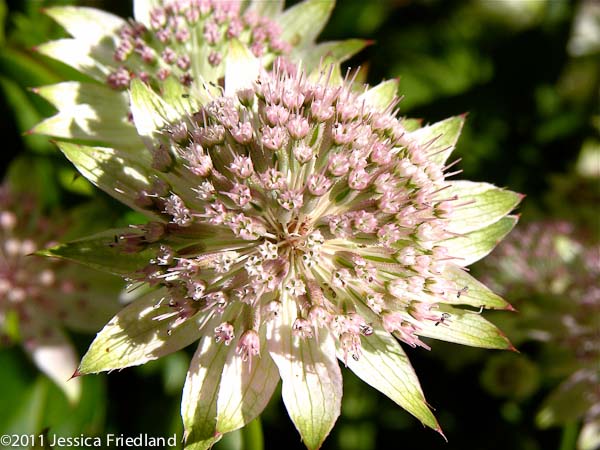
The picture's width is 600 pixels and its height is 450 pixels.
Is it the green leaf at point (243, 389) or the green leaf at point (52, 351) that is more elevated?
the green leaf at point (52, 351)

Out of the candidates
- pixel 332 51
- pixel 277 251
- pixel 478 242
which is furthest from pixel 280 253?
pixel 332 51

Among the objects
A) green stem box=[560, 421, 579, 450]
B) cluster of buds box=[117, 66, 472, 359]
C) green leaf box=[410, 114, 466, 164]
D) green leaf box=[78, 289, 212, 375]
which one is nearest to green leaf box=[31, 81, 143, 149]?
cluster of buds box=[117, 66, 472, 359]

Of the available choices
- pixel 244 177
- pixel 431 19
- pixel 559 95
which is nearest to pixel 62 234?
pixel 244 177

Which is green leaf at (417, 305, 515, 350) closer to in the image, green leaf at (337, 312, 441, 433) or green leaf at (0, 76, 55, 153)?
green leaf at (337, 312, 441, 433)

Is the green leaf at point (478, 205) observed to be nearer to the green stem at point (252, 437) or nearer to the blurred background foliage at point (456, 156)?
the blurred background foliage at point (456, 156)

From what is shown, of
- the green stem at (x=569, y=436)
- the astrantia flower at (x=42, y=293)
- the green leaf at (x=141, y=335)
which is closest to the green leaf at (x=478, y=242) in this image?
the green leaf at (x=141, y=335)

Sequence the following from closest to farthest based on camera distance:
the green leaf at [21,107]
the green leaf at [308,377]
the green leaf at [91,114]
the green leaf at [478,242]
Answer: the green leaf at [308,377], the green leaf at [478,242], the green leaf at [91,114], the green leaf at [21,107]

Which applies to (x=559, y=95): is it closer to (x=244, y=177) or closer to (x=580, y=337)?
(x=580, y=337)

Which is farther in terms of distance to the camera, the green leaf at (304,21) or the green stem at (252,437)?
the green leaf at (304,21)

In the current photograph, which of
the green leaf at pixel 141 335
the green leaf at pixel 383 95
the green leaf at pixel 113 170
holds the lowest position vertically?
the green leaf at pixel 141 335
